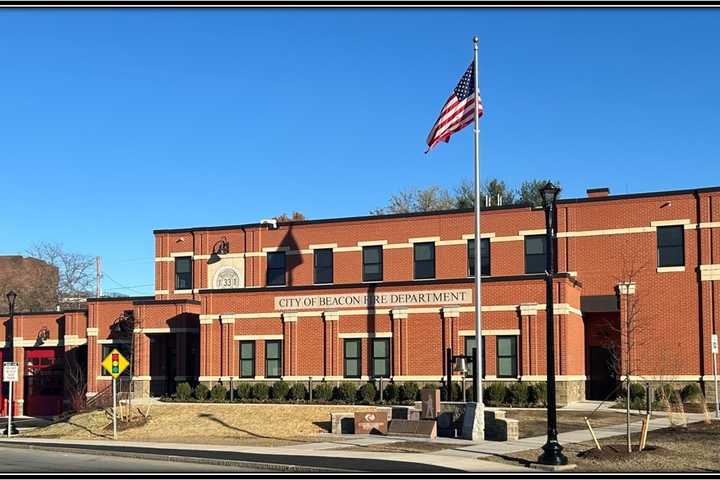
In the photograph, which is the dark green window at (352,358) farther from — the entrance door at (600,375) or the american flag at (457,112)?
the american flag at (457,112)

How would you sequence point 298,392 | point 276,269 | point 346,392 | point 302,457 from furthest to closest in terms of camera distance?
point 276,269, point 298,392, point 346,392, point 302,457

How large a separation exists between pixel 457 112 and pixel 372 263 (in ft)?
70.6

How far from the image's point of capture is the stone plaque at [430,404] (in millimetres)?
33031

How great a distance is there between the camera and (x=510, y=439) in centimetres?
2991

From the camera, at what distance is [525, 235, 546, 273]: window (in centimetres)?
4859

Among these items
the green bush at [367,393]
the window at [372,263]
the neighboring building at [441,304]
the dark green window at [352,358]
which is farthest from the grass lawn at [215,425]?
the window at [372,263]

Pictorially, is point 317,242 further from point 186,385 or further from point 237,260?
point 186,385

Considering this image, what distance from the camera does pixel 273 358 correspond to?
48281mm

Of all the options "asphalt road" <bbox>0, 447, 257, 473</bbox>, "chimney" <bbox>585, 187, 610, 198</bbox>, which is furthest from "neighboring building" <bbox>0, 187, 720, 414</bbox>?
"asphalt road" <bbox>0, 447, 257, 473</bbox>

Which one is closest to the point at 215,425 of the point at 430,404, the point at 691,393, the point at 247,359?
the point at 430,404

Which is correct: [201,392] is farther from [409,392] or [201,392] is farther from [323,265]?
[323,265]

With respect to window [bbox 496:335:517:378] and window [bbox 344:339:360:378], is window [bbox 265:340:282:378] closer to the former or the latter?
window [bbox 344:339:360:378]

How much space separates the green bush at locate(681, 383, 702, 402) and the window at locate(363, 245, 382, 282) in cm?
1736

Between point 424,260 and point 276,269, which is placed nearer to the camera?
point 424,260
